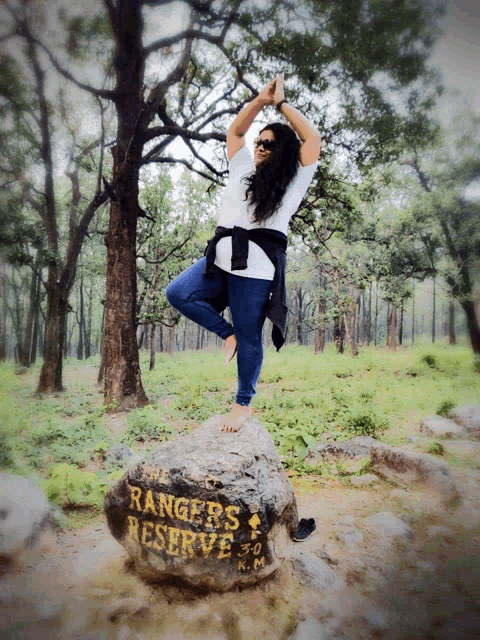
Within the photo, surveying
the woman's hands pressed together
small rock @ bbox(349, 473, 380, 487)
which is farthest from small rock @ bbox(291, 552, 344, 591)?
the woman's hands pressed together

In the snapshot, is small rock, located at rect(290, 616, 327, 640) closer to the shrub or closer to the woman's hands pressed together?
the woman's hands pressed together

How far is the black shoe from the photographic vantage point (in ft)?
7.89

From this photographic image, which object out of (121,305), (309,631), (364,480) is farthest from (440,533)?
(121,305)

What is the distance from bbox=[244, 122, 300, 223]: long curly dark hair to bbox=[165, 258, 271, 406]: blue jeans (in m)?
0.35

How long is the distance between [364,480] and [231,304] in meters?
2.61

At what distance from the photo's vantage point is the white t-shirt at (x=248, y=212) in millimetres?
1790

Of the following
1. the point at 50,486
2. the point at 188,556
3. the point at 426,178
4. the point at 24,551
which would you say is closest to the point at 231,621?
the point at 188,556

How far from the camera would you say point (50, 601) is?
1501 mm

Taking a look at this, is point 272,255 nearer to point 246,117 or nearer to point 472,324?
point 246,117

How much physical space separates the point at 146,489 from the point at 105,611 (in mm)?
512

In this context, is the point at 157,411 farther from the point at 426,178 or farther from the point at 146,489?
the point at 426,178

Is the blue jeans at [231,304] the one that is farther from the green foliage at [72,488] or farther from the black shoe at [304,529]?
the green foliage at [72,488]

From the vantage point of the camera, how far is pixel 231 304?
6.06 ft

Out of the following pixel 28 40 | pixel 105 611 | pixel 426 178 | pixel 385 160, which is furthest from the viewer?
pixel 385 160
